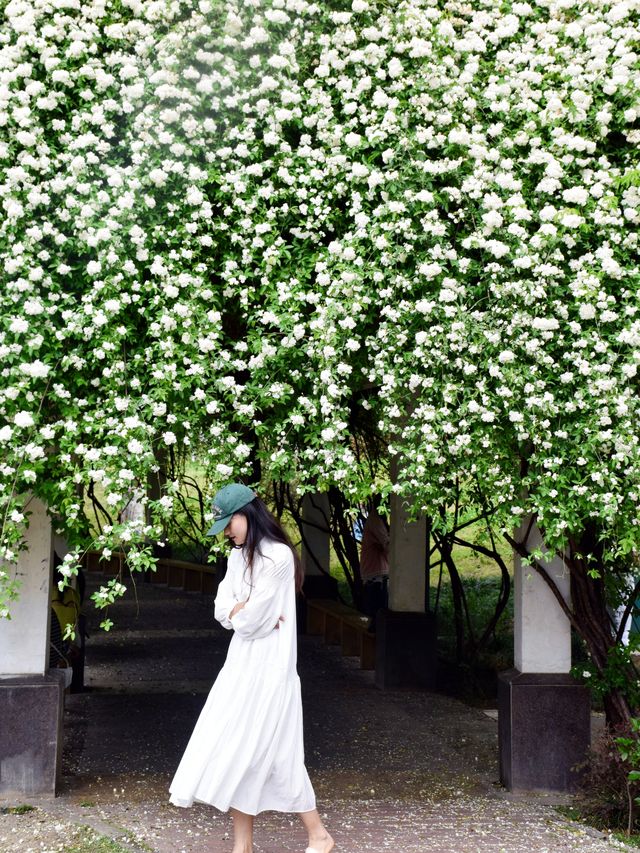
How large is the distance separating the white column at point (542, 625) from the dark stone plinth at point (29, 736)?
10.7ft

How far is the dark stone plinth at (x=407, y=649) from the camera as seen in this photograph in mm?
11062

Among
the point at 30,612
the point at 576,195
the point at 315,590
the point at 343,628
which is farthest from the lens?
the point at 315,590

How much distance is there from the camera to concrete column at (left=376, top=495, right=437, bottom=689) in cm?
1095

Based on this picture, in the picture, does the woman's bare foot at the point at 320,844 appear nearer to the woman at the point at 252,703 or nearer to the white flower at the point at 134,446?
the woman at the point at 252,703

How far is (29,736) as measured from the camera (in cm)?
676

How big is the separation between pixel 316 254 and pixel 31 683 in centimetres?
341

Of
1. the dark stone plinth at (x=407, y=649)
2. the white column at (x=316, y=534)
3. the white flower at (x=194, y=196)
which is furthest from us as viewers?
the white column at (x=316, y=534)

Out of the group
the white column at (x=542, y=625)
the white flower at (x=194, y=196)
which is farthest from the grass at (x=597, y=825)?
the white flower at (x=194, y=196)

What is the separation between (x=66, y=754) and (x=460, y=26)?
6.24 metres

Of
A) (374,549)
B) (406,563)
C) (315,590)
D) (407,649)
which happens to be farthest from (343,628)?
(406,563)

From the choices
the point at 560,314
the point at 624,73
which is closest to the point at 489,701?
the point at 560,314

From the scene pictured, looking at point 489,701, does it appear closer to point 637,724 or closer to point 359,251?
point 637,724

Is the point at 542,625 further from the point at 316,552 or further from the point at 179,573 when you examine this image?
the point at 179,573

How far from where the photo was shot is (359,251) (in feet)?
20.2
